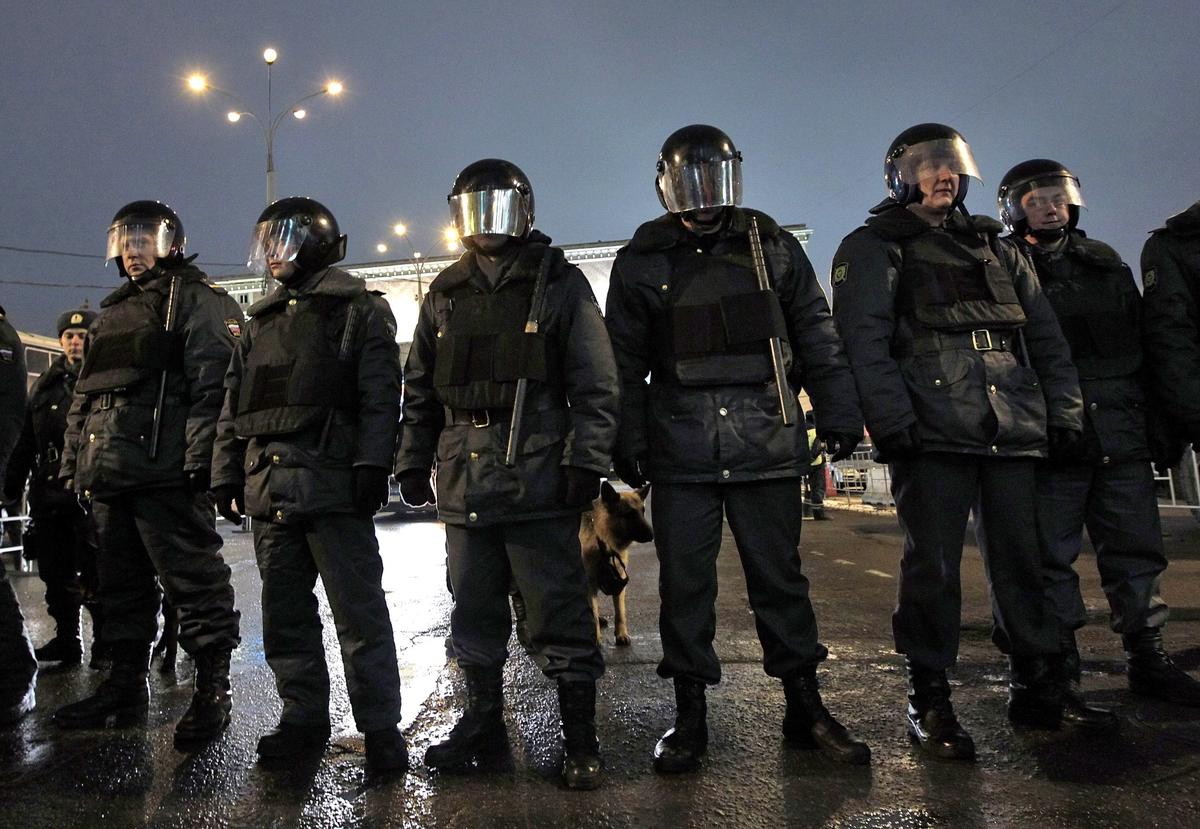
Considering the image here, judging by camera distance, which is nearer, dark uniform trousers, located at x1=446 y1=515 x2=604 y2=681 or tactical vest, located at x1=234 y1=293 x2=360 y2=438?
dark uniform trousers, located at x1=446 y1=515 x2=604 y2=681

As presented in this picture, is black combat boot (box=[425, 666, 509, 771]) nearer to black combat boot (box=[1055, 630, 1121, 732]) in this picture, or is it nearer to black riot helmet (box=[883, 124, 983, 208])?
black combat boot (box=[1055, 630, 1121, 732])

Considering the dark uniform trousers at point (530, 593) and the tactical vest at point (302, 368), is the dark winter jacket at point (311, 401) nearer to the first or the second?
the tactical vest at point (302, 368)

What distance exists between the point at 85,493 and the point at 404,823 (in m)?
2.23

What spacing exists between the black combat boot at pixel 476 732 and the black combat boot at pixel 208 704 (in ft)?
3.29

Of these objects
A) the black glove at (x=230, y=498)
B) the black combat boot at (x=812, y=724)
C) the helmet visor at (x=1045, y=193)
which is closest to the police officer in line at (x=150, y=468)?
the black glove at (x=230, y=498)

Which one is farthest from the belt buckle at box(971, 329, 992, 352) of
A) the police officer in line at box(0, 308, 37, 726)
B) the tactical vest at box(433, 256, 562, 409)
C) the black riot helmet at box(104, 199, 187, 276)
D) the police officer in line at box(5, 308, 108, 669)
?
the police officer in line at box(5, 308, 108, 669)

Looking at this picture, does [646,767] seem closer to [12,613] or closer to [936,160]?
[936,160]

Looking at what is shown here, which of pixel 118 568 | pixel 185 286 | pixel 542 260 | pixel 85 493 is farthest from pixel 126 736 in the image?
pixel 542 260

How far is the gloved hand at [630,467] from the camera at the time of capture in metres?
2.91

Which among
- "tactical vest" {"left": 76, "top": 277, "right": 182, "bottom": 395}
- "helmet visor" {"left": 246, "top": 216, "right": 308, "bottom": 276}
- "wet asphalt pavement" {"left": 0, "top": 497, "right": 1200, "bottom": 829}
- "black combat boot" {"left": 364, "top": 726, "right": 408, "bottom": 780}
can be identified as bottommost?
"wet asphalt pavement" {"left": 0, "top": 497, "right": 1200, "bottom": 829}

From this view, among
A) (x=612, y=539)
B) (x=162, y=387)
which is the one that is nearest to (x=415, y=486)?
(x=162, y=387)

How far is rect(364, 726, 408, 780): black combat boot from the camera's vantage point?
264cm

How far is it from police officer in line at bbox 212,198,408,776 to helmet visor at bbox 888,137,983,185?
2276mm

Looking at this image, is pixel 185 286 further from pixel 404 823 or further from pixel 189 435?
pixel 404 823
